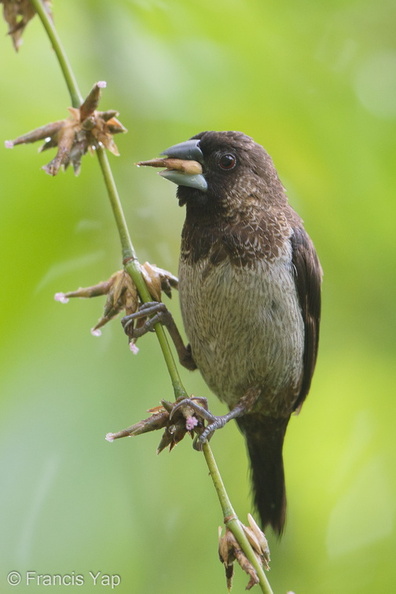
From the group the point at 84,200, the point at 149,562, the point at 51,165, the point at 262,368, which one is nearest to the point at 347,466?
the point at 262,368

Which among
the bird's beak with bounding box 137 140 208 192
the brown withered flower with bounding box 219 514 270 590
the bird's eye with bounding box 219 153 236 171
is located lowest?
the brown withered flower with bounding box 219 514 270 590

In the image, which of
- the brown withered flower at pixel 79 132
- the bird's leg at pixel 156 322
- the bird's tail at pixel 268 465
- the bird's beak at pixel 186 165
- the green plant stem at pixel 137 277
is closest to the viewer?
the green plant stem at pixel 137 277

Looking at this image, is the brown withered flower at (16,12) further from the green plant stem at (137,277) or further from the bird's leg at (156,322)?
the bird's leg at (156,322)

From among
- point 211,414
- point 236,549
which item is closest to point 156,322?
point 211,414

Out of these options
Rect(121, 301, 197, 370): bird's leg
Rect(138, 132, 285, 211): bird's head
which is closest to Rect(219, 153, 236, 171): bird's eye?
Rect(138, 132, 285, 211): bird's head

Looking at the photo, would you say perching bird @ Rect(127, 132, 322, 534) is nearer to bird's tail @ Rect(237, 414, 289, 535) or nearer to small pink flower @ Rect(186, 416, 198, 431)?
bird's tail @ Rect(237, 414, 289, 535)

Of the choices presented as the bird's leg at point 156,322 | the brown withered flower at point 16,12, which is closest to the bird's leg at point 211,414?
the bird's leg at point 156,322
